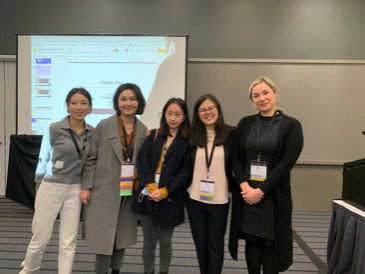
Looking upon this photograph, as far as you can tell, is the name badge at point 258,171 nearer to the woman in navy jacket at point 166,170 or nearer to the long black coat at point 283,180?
the long black coat at point 283,180

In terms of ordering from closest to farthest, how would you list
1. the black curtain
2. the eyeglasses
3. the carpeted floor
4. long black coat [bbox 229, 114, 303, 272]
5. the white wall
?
long black coat [bbox 229, 114, 303, 272]
the eyeglasses
the carpeted floor
the black curtain
the white wall

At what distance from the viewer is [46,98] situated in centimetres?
407

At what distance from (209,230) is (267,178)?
0.50m

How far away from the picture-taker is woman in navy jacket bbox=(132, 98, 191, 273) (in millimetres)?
2000

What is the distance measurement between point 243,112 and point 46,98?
8.35 ft

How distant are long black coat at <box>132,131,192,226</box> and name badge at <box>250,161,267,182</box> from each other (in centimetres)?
38

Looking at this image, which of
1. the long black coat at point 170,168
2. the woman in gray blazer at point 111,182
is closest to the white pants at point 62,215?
the woman in gray blazer at point 111,182

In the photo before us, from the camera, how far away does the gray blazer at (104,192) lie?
2.03 m

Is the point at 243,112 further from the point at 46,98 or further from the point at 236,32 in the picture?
the point at 46,98

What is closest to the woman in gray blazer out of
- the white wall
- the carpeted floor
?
the carpeted floor

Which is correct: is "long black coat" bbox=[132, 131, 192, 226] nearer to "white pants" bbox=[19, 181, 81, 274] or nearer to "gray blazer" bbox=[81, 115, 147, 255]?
"gray blazer" bbox=[81, 115, 147, 255]

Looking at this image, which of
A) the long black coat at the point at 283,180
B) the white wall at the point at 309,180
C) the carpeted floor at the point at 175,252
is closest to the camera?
the long black coat at the point at 283,180

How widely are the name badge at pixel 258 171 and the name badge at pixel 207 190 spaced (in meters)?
0.24

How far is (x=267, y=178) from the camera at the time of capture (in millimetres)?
1866
